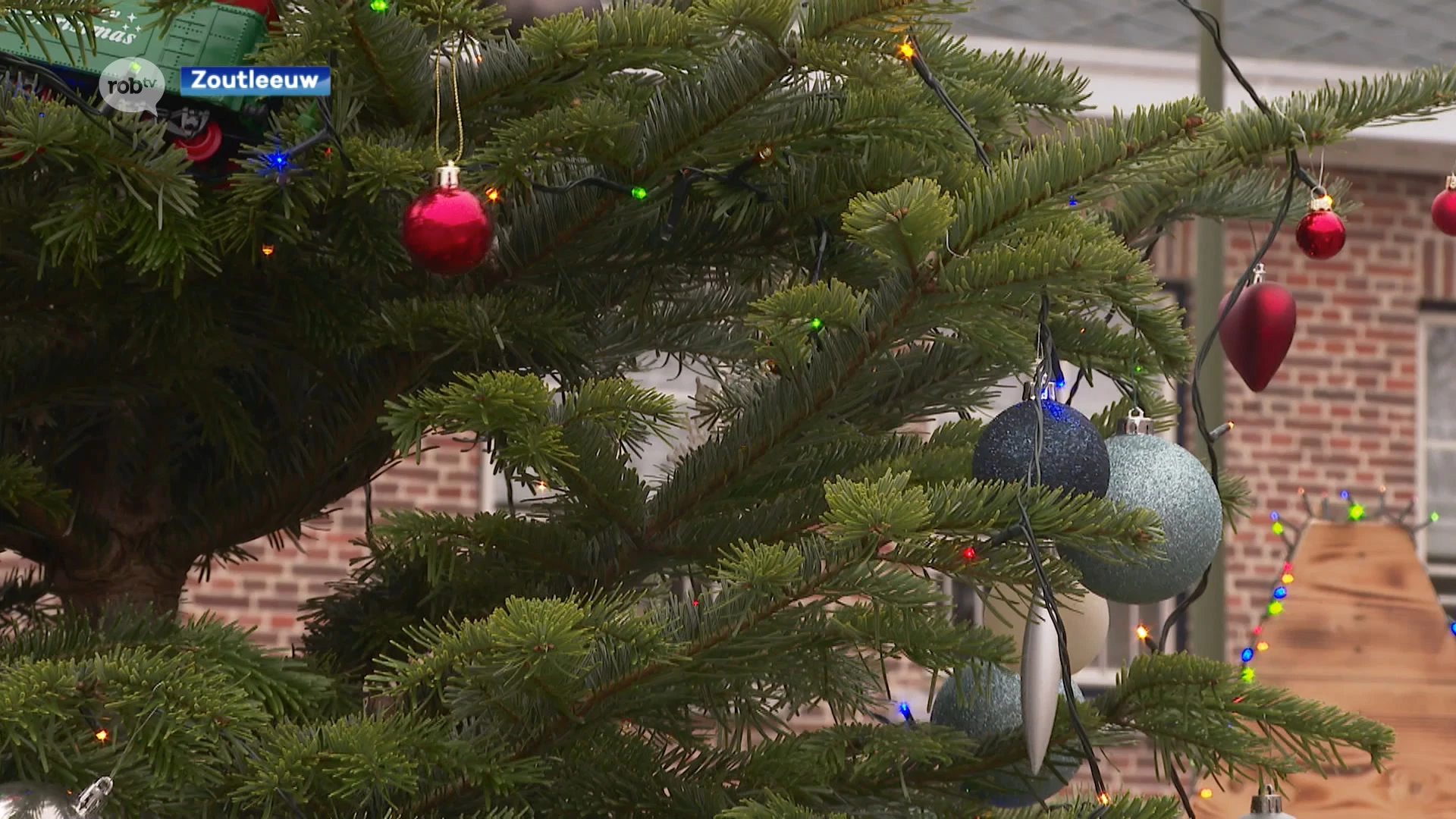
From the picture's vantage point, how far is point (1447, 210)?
203 cm

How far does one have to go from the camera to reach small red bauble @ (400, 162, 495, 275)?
56.2 inches

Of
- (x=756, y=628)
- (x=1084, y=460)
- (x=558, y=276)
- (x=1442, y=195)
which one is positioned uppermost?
(x=1442, y=195)

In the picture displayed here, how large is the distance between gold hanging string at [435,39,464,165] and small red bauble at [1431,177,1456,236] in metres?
1.11

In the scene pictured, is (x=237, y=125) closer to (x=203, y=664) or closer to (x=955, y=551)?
(x=203, y=664)

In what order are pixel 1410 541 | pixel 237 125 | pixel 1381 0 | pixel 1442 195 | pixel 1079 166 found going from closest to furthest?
pixel 1079 166 < pixel 237 125 < pixel 1442 195 < pixel 1410 541 < pixel 1381 0

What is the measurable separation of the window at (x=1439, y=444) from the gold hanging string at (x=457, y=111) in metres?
6.17

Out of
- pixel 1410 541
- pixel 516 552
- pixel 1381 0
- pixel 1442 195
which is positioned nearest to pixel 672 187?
pixel 516 552

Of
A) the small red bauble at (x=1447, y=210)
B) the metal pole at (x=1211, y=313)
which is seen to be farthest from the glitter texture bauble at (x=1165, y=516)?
the metal pole at (x=1211, y=313)

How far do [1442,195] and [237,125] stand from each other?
4.32ft

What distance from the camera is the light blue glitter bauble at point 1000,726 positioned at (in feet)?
5.69

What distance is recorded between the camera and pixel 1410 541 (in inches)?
190

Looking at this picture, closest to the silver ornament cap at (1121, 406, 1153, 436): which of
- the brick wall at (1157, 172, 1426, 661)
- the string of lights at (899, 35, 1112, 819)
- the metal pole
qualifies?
the string of lights at (899, 35, 1112, 819)

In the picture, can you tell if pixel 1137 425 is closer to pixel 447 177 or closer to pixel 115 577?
pixel 447 177

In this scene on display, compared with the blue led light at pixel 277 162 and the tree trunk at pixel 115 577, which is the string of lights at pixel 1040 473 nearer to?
the blue led light at pixel 277 162
